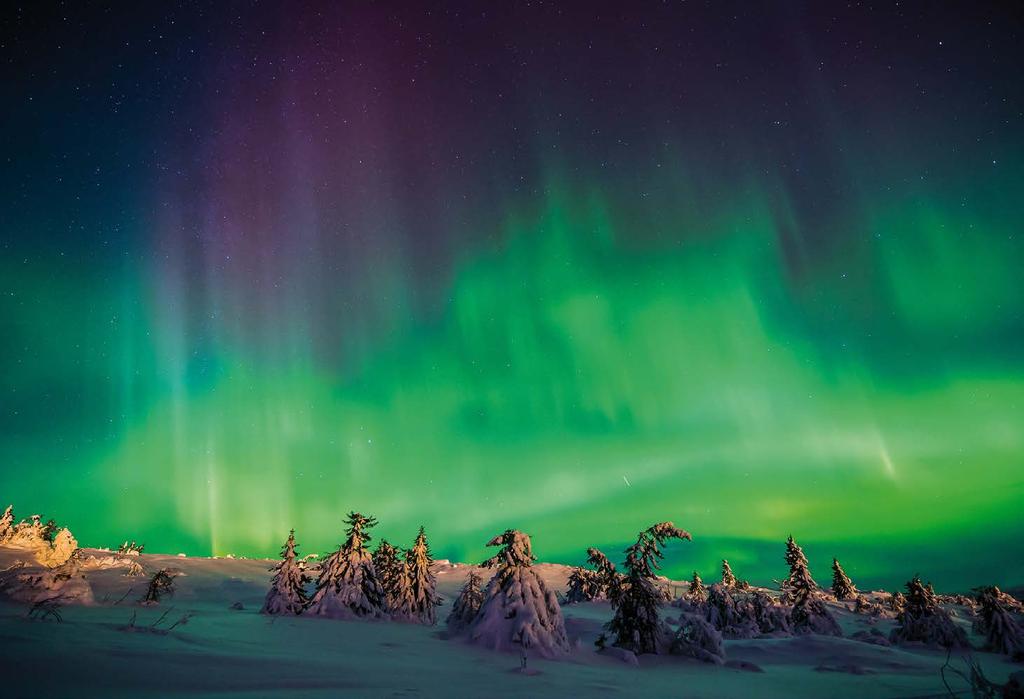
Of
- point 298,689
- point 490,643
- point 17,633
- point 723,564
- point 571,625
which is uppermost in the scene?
point 17,633

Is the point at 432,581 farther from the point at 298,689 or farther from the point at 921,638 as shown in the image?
the point at 921,638

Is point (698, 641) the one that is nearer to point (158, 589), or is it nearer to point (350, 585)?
point (350, 585)

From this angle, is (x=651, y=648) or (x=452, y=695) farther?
(x=651, y=648)

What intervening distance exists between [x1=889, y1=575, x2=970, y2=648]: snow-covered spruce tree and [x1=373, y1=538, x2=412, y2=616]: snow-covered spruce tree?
1440 inches

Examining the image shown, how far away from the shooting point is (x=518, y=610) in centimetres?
1658

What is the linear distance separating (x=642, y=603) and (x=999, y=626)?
33572 millimetres

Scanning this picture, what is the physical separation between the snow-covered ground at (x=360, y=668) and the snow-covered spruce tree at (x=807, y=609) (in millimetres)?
22876

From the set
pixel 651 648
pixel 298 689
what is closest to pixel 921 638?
pixel 651 648

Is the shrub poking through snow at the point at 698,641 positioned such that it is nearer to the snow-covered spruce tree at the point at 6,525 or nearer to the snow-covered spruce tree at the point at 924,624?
the snow-covered spruce tree at the point at 924,624

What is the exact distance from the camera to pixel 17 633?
729 centimetres

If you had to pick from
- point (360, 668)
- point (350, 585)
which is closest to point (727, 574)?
point (350, 585)

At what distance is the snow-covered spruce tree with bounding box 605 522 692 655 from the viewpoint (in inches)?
729

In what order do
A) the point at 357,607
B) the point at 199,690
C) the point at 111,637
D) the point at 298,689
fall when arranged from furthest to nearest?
1. the point at 357,607
2. the point at 111,637
3. the point at 298,689
4. the point at 199,690

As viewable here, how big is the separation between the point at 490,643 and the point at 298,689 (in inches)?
441
